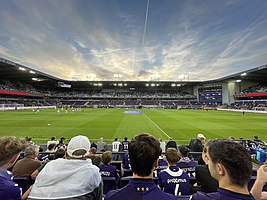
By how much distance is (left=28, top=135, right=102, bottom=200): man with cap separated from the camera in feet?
6.14

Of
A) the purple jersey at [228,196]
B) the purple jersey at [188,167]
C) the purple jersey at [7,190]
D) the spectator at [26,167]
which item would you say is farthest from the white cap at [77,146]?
the purple jersey at [188,167]

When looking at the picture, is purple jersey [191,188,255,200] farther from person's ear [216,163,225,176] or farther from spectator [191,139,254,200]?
person's ear [216,163,225,176]

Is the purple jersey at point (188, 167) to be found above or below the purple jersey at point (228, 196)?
below

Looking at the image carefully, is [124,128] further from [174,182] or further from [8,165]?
[8,165]

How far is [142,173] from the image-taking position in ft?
5.43

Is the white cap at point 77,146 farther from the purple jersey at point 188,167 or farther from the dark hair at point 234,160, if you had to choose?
the purple jersey at point 188,167

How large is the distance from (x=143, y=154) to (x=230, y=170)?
87cm

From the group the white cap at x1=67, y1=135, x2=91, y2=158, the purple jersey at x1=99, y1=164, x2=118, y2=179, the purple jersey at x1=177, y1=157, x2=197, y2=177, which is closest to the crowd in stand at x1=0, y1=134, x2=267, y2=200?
the white cap at x1=67, y1=135, x2=91, y2=158

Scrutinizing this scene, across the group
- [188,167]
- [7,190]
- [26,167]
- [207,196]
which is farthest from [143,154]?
Answer: [26,167]

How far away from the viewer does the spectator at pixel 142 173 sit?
1.50m

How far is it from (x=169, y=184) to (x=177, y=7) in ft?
101

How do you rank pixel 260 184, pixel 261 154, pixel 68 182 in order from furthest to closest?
pixel 261 154 → pixel 68 182 → pixel 260 184

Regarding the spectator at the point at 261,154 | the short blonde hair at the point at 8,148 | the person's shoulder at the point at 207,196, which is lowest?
the spectator at the point at 261,154

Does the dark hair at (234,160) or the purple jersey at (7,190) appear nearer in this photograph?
the dark hair at (234,160)
